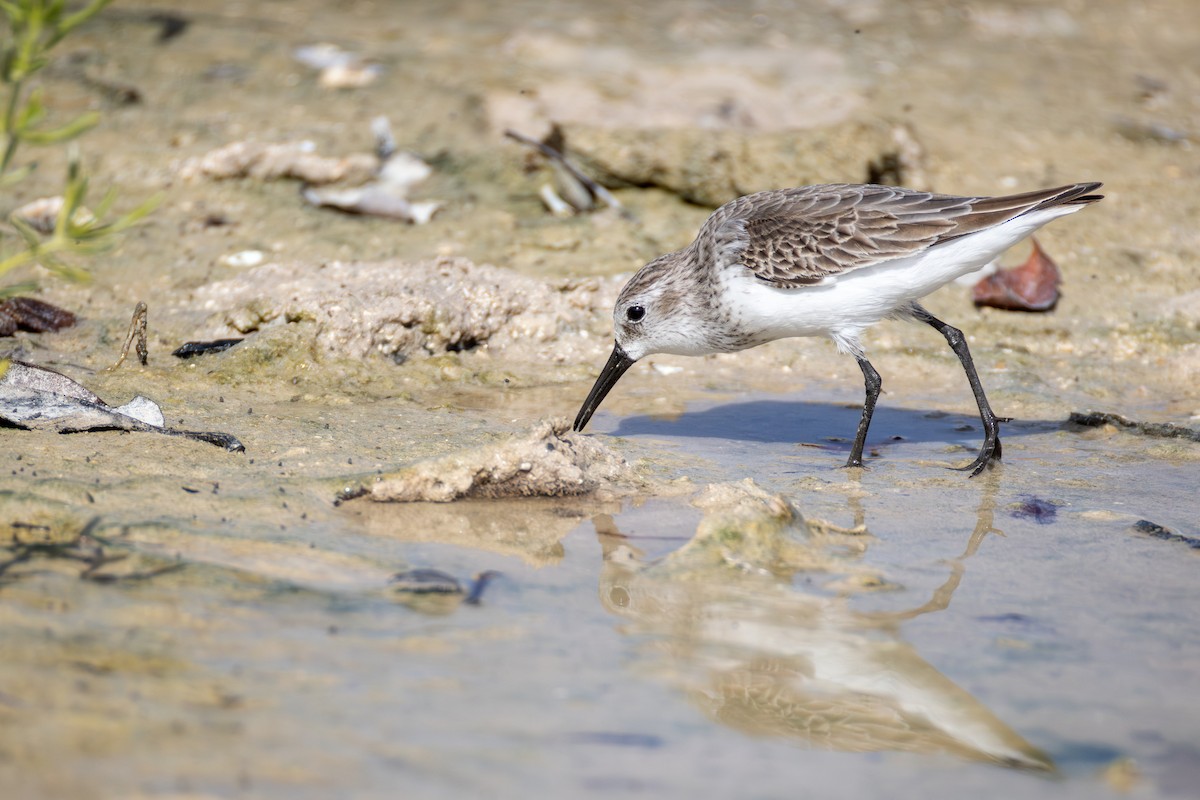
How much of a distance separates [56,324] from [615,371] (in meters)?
3.15

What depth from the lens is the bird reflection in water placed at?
2980 mm

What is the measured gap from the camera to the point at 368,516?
165 inches

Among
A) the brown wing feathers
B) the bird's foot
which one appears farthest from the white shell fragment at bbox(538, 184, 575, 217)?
the bird's foot

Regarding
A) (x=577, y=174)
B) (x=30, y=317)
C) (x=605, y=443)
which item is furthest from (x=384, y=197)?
(x=605, y=443)

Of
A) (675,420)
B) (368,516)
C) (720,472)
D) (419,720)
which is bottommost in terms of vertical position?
(675,420)

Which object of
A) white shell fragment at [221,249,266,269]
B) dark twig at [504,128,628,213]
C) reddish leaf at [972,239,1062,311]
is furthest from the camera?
dark twig at [504,128,628,213]

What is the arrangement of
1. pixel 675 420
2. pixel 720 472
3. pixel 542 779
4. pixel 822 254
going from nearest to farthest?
pixel 542 779, pixel 720 472, pixel 822 254, pixel 675 420

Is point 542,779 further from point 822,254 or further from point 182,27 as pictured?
point 182,27

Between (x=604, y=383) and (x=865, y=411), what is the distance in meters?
1.37

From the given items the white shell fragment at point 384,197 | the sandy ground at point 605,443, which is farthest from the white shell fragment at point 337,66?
the white shell fragment at point 384,197

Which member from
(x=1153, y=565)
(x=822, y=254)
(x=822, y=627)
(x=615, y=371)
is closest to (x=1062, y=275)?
(x=822, y=254)

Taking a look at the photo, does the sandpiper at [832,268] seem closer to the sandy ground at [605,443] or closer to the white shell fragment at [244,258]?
the sandy ground at [605,443]

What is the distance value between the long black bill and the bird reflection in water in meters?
1.65

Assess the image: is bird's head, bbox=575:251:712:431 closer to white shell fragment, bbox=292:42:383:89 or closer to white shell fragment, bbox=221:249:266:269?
white shell fragment, bbox=221:249:266:269
